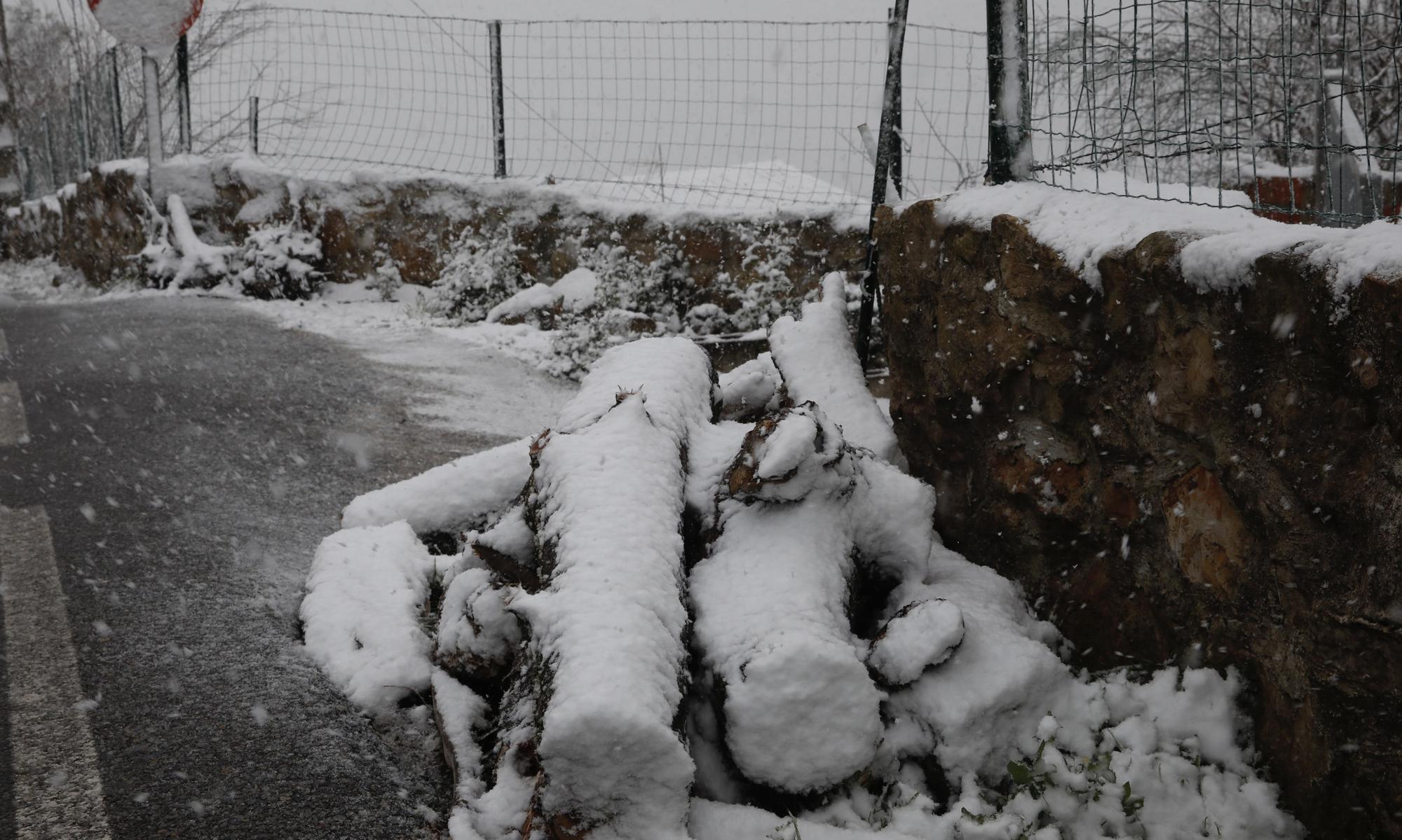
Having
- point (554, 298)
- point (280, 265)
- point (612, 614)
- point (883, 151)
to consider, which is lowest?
point (612, 614)

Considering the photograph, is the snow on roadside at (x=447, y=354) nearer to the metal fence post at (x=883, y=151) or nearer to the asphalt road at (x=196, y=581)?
the asphalt road at (x=196, y=581)

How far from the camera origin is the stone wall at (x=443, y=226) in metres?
6.18

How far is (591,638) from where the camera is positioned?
194cm

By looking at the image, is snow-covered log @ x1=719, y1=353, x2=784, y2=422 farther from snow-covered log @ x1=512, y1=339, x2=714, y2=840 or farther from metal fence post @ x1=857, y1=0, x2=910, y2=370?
snow-covered log @ x1=512, y1=339, x2=714, y2=840

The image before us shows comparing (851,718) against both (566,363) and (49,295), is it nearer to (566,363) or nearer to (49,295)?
(566,363)

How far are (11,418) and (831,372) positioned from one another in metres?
3.55

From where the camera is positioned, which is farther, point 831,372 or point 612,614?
point 831,372

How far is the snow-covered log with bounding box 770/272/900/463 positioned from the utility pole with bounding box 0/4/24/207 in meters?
15.4

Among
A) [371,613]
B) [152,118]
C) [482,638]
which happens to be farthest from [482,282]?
[482,638]

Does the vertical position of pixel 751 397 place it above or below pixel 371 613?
above

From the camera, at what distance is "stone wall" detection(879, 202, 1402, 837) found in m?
1.68

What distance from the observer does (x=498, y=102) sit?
7238mm

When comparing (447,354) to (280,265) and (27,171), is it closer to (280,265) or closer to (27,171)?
(280,265)

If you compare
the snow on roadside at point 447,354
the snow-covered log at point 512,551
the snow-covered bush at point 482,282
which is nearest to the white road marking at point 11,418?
the snow on roadside at point 447,354
